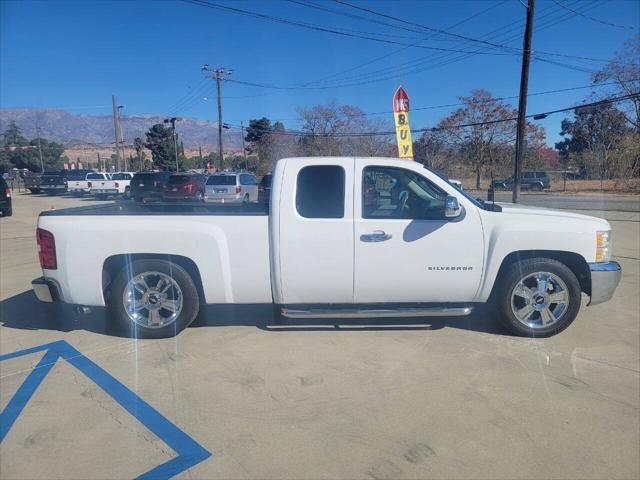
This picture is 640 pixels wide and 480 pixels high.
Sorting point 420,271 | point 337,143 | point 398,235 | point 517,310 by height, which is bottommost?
point 517,310

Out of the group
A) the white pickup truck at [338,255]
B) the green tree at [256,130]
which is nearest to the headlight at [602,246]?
the white pickup truck at [338,255]

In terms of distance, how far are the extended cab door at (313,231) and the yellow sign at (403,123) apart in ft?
21.9

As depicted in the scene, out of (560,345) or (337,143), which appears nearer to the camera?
(560,345)

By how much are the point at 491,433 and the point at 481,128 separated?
145 ft

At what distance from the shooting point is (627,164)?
35844 mm

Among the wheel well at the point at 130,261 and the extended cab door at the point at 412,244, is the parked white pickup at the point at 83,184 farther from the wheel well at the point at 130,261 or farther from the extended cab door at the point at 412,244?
the extended cab door at the point at 412,244

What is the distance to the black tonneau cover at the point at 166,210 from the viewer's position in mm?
4547

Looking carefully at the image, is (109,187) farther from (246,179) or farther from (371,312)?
(371,312)

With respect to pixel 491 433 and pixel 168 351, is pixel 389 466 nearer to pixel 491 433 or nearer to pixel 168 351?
pixel 491 433

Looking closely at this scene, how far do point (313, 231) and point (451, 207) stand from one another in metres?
1.29

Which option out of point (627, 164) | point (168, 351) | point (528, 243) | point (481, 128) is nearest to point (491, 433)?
point (528, 243)

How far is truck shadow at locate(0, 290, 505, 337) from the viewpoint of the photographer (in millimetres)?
4918

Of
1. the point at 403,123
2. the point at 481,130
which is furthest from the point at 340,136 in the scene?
the point at 403,123

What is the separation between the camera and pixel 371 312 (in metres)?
4.42
